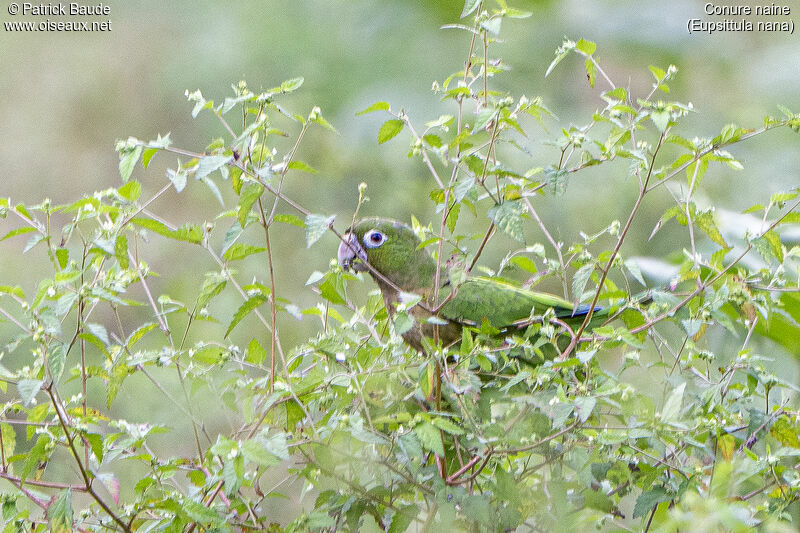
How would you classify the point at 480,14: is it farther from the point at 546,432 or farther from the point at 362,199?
the point at 546,432

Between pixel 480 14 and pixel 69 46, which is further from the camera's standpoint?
pixel 69 46

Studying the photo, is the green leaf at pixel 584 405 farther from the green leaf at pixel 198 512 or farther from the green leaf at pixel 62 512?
the green leaf at pixel 62 512

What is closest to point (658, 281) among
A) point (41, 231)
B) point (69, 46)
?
point (41, 231)

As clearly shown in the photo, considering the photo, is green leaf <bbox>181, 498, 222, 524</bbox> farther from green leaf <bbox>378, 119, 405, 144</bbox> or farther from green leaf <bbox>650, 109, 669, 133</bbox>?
green leaf <bbox>650, 109, 669, 133</bbox>

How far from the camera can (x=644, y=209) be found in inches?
130

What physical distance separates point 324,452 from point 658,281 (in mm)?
983

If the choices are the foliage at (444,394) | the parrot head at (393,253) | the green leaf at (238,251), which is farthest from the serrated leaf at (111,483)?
the parrot head at (393,253)

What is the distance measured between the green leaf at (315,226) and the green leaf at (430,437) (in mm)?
305

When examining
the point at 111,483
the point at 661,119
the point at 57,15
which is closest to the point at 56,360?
the point at 111,483

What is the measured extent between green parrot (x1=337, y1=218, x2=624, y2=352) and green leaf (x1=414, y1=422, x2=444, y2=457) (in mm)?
429

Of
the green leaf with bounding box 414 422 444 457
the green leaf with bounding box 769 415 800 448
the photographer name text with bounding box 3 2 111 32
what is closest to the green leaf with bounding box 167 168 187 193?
the green leaf with bounding box 414 422 444 457

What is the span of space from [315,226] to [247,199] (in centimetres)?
11

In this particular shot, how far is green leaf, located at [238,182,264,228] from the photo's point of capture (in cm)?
120

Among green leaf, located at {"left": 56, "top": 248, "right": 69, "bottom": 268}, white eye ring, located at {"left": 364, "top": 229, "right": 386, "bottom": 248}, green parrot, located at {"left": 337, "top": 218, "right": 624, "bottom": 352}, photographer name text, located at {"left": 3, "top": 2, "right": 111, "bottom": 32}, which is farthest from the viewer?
photographer name text, located at {"left": 3, "top": 2, "right": 111, "bottom": 32}
